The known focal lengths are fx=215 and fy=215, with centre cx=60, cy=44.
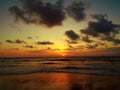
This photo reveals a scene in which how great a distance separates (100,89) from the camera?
13.1 meters

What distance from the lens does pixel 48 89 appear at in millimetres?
12844

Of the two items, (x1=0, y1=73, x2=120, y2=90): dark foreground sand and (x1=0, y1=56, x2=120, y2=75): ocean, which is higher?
(x1=0, y1=56, x2=120, y2=75): ocean

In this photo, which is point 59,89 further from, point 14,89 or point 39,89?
point 14,89

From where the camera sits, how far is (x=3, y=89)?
12.8m

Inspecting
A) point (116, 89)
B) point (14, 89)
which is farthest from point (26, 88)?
point (116, 89)

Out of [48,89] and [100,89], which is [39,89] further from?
[100,89]

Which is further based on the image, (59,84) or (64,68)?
(64,68)

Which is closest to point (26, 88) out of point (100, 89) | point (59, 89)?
point (59, 89)

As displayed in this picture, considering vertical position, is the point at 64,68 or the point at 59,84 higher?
the point at 64,68

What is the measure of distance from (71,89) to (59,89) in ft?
2.52

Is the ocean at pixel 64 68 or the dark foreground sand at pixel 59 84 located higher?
the ocean at pixel 64 68

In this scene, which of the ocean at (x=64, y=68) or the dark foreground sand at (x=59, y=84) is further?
the ocean at (x=64, y=68)

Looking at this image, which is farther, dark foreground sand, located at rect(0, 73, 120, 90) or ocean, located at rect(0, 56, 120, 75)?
ocean, located at rect(0, 56, 120, 75)

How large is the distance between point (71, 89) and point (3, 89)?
13.3ft
